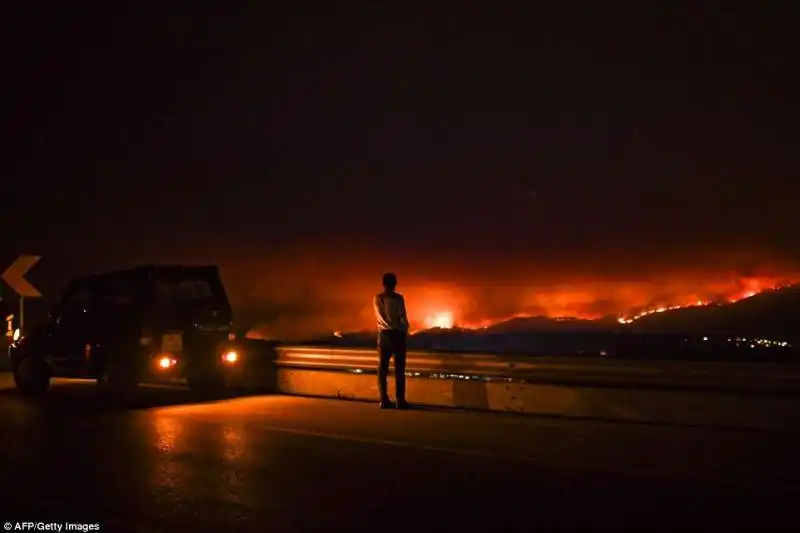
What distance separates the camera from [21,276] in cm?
2202

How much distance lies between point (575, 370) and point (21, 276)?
1478cm

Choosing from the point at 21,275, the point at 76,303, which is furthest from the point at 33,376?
the point at 21,275

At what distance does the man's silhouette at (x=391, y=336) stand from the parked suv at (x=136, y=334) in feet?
11.2

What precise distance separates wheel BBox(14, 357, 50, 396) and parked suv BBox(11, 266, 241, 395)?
18mm

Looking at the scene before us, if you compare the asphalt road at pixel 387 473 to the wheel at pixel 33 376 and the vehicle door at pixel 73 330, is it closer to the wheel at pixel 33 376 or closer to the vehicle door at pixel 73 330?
the vehicle door at pixel 73 330

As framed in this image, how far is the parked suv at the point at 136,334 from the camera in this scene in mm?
15445

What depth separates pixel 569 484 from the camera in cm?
828

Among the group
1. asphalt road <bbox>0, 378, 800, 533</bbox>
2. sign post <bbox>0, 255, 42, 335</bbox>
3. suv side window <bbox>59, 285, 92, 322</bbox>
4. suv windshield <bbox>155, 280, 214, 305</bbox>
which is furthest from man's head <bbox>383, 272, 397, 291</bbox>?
sign post <bbox>0, 255, 42, 335</bbox>

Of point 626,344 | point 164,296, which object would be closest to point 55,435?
point 164,296

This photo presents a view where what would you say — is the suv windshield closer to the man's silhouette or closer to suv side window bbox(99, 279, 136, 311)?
suv side window bbox(99, 279, 136, 311)

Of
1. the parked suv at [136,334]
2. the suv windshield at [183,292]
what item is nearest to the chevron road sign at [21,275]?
the parked suv at [136,334]

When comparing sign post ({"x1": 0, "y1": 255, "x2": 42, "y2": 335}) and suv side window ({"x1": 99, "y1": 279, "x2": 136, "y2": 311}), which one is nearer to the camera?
suv side window ({"x1": 99, "y1": 279, "x2": 136, "y2": 311})

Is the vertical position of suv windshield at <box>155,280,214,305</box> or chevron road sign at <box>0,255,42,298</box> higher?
chevron road sign at <box>0,255,42,298</box>

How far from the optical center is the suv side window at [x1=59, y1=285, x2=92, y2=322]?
1647 centimetres
